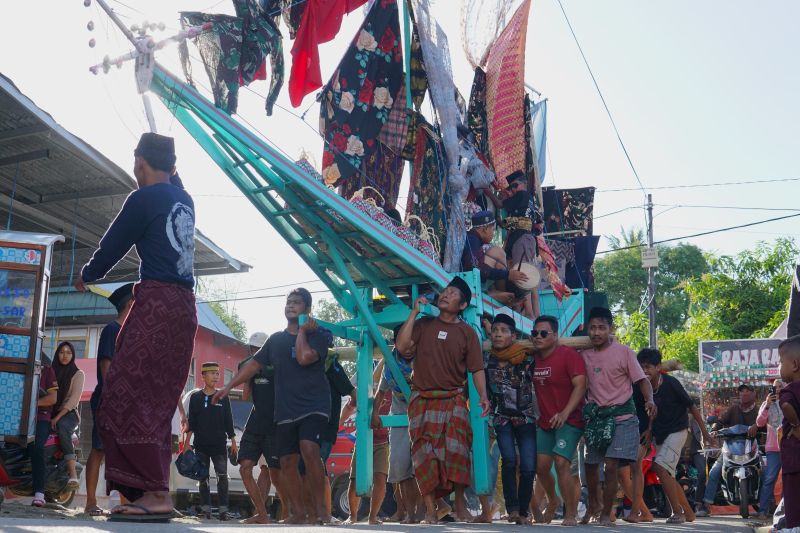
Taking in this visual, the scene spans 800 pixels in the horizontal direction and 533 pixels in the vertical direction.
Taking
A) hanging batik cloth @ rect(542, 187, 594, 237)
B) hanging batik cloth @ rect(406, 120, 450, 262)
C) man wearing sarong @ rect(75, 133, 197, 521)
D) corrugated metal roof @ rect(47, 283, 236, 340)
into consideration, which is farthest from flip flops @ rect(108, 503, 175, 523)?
corrugated metal roof @ rect(47, 283, 236, 340)

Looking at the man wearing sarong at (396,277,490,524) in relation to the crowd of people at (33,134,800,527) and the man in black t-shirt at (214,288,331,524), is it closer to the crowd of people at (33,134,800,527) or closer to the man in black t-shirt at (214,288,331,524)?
the crowd of people at (33,134,800,527)

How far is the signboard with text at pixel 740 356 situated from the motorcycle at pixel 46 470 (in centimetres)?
1668

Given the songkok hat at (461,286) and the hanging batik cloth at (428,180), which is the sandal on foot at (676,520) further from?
the hanging batik cloth at (428,180)

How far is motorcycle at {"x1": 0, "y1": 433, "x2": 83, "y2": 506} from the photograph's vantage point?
9.29m

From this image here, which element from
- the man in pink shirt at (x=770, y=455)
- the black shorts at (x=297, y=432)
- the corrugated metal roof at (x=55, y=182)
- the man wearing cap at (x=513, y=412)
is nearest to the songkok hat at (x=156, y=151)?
the black shorts at (x=297, y=432)

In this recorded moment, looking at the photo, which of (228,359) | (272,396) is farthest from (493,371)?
(228,359)

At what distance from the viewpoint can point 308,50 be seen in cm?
1103

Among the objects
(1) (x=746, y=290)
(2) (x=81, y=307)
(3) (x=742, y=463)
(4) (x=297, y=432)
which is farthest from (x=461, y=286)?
(1) (x=746, y=290)

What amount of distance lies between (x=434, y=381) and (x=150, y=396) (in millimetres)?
3468

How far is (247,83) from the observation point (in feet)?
31.1

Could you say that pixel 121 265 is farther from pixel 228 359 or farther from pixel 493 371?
pixel 228 359

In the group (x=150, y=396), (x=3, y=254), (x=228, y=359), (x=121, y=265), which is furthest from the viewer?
(x=228, y=359)

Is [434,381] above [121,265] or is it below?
below

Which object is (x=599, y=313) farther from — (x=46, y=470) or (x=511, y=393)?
(x=46, y=470)
